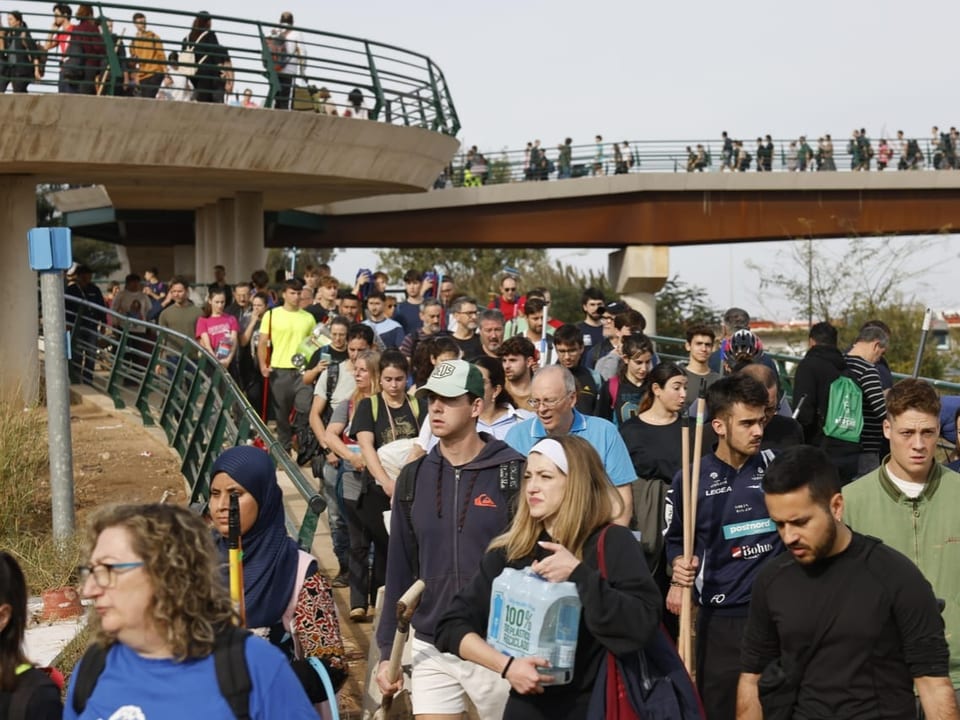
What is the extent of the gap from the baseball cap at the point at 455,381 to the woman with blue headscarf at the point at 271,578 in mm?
1414

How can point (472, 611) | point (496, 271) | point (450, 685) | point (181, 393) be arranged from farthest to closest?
point (496, 271) < point (181, 393) < point (450, 685) < point (472, 611)

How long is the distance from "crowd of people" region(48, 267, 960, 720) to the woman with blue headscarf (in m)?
0.01

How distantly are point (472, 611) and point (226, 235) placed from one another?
2442cm

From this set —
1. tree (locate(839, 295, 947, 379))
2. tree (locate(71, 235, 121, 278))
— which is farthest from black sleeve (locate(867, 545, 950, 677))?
tree (locate(71, 235, 121, 278))

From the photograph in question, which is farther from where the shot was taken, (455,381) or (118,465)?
(118,465)

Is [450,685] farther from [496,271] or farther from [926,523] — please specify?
[496,271]

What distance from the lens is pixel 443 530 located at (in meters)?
5.93

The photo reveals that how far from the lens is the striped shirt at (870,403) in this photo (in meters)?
9.87

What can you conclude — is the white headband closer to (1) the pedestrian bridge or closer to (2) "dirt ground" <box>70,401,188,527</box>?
(2) "dirt ground" <box>70,401,188,527</box>

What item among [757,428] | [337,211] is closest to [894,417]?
[757,428]

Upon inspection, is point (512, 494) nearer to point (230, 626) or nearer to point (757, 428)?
point (757, 428)

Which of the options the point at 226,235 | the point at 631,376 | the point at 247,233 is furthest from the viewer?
the point at 226,235

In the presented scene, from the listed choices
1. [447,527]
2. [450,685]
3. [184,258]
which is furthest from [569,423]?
[184,258]

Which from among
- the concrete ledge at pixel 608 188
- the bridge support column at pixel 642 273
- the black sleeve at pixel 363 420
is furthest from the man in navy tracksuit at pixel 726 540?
the concrete ledge at pixel 608 188
